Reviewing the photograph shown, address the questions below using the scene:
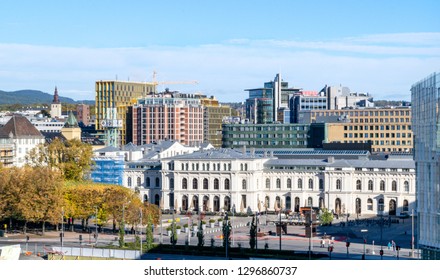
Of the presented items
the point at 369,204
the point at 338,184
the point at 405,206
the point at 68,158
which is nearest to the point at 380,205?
the point at 369,204

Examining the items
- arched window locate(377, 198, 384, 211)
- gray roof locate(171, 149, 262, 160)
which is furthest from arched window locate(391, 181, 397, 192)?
gray roof locate(171, 149, 262, 160)

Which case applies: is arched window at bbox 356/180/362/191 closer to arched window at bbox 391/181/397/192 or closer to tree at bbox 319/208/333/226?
arched window at bbox 391/181/397/192

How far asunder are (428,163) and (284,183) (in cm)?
6542

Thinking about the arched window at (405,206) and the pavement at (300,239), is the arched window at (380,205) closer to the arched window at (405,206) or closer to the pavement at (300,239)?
the arched window at (405,206)

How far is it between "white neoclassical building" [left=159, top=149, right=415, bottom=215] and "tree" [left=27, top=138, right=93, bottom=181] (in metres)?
9.32

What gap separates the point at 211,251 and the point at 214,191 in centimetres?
4402

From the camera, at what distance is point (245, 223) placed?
121500 mm

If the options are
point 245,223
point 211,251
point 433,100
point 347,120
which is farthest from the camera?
point 347,120

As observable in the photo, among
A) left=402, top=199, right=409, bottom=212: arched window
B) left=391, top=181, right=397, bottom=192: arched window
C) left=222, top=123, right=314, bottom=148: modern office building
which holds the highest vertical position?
left=222, top=123, right=314, bottom=148: modern office building

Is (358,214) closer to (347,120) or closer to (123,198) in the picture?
(123,198)

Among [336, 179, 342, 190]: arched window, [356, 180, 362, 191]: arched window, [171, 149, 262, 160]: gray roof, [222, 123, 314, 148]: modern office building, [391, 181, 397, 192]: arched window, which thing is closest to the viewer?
[391, 181, 397, 192]: arched window

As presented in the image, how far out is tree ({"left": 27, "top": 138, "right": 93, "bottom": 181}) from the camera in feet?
440

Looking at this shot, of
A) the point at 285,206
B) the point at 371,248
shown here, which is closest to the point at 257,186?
the point at 285,206

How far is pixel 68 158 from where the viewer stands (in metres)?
135
